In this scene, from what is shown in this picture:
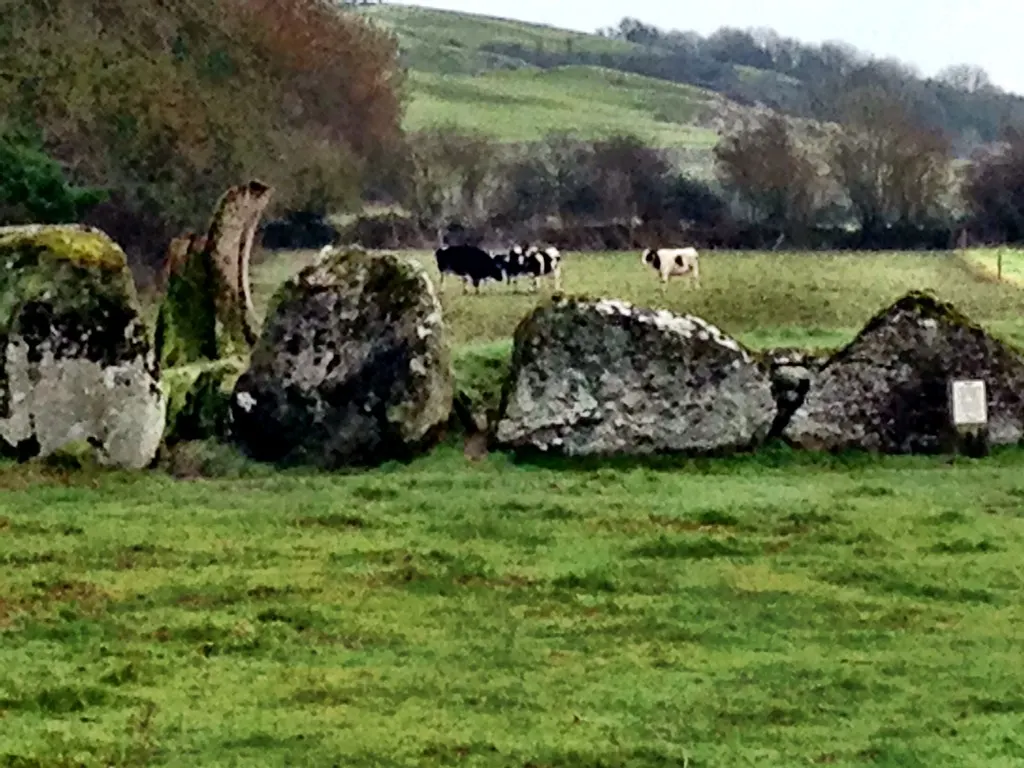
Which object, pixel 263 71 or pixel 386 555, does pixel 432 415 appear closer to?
pixel 386 555

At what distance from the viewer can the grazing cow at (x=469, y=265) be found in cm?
3834

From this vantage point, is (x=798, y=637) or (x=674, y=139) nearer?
(x=798, y=637)

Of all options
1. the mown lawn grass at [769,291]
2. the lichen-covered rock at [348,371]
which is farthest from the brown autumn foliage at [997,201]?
the lichen-covered rock at [348,371]

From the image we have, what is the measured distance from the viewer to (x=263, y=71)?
4419 cm

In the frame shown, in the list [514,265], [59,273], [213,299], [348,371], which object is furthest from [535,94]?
[59,273]

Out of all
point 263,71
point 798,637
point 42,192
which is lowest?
point 798,637

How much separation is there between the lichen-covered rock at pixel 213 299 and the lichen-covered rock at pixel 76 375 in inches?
138

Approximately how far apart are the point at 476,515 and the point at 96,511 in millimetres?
2848

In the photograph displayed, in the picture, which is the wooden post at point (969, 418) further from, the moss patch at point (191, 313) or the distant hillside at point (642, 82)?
the distant hillside at point (642, 82)

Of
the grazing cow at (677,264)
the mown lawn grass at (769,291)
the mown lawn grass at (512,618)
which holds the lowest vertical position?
the mown lawn grass at (512,618)

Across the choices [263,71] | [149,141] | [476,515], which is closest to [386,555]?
[476,515]

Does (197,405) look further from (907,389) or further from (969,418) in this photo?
(969,418)

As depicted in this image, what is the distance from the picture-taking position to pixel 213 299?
1964cm

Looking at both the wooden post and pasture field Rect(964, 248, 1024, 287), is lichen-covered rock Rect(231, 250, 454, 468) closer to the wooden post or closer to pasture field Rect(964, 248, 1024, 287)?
the wooden post
